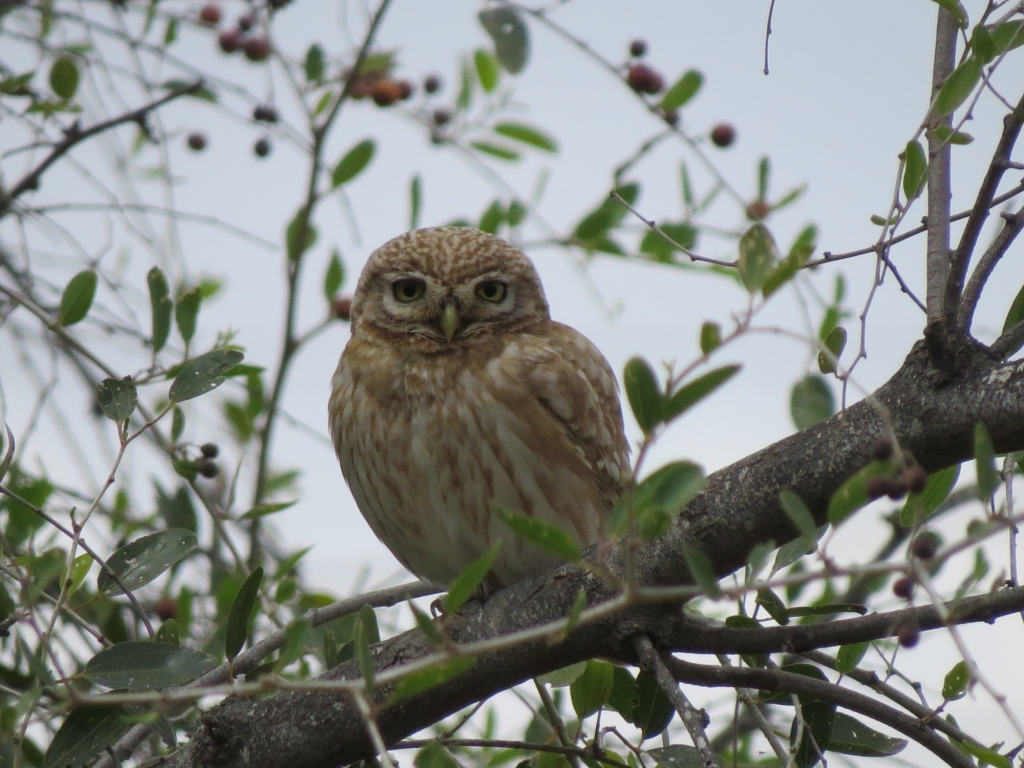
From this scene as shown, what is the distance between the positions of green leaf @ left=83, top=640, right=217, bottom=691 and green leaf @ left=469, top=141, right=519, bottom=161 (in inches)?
97.9

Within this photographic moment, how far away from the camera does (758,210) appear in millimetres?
3596

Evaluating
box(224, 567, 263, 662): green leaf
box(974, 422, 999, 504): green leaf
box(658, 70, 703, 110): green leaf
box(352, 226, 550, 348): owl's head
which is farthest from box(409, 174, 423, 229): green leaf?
box(974, 422, 999, 504): green leaf

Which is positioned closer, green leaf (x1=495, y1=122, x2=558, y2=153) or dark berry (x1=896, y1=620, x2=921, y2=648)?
dark berry (x1=896, y1=620, x2=921, y2=648)

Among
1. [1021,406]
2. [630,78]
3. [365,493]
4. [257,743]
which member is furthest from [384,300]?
[1021,406]

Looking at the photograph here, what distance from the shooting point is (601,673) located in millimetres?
3199

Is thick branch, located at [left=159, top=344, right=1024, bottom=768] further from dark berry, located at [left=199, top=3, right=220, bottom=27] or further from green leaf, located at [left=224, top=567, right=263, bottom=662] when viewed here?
dark berry, located at [left=199, top=3, right=220, bottom=27]

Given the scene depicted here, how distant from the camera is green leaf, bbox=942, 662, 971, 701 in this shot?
2.81 m

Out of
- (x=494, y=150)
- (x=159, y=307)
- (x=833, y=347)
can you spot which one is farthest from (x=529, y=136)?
(x=833, y=347)

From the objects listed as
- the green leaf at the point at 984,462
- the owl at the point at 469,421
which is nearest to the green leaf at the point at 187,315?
the owl at the point at 469,421

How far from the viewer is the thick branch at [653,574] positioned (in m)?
2.39

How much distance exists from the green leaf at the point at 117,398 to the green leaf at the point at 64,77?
1.96 meters

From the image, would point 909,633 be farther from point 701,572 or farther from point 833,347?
point 833,347

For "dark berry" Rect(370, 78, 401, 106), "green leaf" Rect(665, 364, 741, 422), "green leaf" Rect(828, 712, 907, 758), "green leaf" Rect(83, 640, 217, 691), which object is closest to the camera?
"green leaf" Rect(665, 364, 741, 422)

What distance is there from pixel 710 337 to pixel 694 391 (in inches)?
3.7
